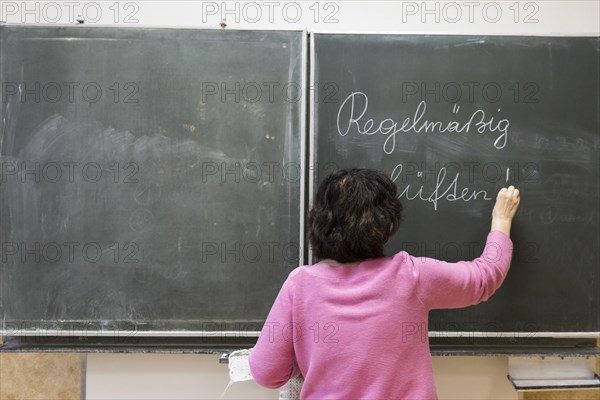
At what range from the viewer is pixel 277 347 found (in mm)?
1118

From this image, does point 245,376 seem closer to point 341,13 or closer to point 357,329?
point 357,329

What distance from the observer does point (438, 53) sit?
1529mm

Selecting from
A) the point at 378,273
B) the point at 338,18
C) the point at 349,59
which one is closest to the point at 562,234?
the point at 378,273

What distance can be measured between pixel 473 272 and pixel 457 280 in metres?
0.09

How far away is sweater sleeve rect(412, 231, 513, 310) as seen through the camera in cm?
113

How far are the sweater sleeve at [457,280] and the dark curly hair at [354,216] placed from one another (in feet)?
0.44

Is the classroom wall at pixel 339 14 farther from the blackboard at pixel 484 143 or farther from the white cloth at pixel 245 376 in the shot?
the white cloth at pixel 245 376

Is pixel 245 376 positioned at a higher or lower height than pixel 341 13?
lower

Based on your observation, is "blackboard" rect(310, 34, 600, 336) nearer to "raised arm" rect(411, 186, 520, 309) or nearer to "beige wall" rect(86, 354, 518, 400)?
"raised arm" rect(411, 186, 520, 309)

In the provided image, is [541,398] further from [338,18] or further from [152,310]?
[338,18]

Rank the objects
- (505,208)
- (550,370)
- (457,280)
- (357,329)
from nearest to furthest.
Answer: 1. (357,329)
2. (457,280)
3. (505,208)
4. (550,370)

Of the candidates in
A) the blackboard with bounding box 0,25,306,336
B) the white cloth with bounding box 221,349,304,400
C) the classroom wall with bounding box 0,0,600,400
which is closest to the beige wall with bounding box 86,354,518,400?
the blackboard with bounding box 0,25,306,336

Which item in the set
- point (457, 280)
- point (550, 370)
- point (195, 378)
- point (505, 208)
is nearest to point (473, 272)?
point (457, 280)

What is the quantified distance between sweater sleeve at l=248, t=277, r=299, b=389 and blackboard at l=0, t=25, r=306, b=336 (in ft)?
1.27
